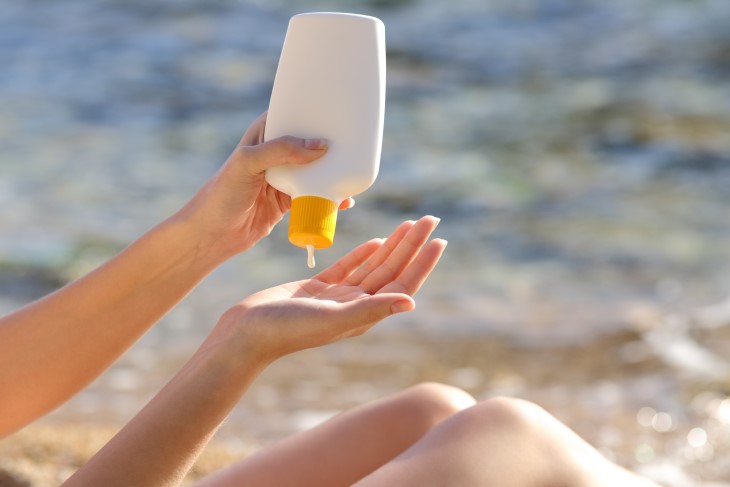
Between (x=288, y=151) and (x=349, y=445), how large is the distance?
57cm

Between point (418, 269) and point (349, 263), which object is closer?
point (418, 269)

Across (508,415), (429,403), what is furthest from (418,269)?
(429,403)

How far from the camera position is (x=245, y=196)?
171 cm

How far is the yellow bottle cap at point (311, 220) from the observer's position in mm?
1558

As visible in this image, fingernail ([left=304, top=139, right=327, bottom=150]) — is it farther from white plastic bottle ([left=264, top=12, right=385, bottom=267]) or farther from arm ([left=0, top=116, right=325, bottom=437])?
arm ([left=0, top=116, right=325, bottom=437])

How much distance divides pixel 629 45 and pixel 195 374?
7.25 meters

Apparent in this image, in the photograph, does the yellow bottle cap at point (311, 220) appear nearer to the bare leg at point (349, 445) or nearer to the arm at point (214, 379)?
the arm at point (214, 379)

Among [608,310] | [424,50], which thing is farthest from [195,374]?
[424,50]

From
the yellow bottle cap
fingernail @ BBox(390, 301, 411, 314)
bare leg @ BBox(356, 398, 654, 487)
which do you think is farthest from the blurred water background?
fingernail @ BBox(390, 301, 411, 314)

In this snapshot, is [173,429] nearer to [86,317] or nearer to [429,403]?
[86,317]

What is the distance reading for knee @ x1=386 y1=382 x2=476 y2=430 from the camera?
1.89m

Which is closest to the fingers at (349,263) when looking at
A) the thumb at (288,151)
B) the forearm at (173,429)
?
the thumb at (288,151)

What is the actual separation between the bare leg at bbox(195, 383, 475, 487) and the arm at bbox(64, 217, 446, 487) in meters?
0.42

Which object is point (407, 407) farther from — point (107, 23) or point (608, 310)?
point (107, 23)
